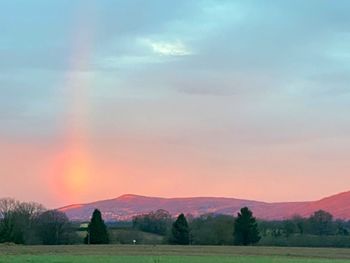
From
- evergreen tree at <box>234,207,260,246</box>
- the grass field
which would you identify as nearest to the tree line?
evergreen tree at <box>234,207,260,246</box>

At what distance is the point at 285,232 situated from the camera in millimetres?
124688

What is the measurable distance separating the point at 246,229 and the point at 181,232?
10180 millimetres

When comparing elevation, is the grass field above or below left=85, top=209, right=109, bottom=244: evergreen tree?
below

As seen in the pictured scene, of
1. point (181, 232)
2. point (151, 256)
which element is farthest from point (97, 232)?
point (151, 256)

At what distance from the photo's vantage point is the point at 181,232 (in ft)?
355

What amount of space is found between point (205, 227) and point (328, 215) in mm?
38232

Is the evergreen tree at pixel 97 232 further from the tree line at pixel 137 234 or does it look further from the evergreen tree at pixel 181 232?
the evergreen tree at pixel 181 232

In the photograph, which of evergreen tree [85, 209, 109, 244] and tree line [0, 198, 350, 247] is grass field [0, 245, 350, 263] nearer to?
evergreen tree [85, 209, 109, 244]

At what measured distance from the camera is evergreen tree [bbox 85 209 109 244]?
98812 millimetres

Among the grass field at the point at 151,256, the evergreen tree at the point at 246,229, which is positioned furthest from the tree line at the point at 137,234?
the grass field at the point at 151,256

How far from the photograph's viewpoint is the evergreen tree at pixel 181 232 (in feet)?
353

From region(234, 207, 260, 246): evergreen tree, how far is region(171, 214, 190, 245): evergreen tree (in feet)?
25.5

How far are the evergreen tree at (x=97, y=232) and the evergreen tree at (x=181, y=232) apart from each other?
12796 millimetres

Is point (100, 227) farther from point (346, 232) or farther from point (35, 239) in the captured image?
point (346, 232)
